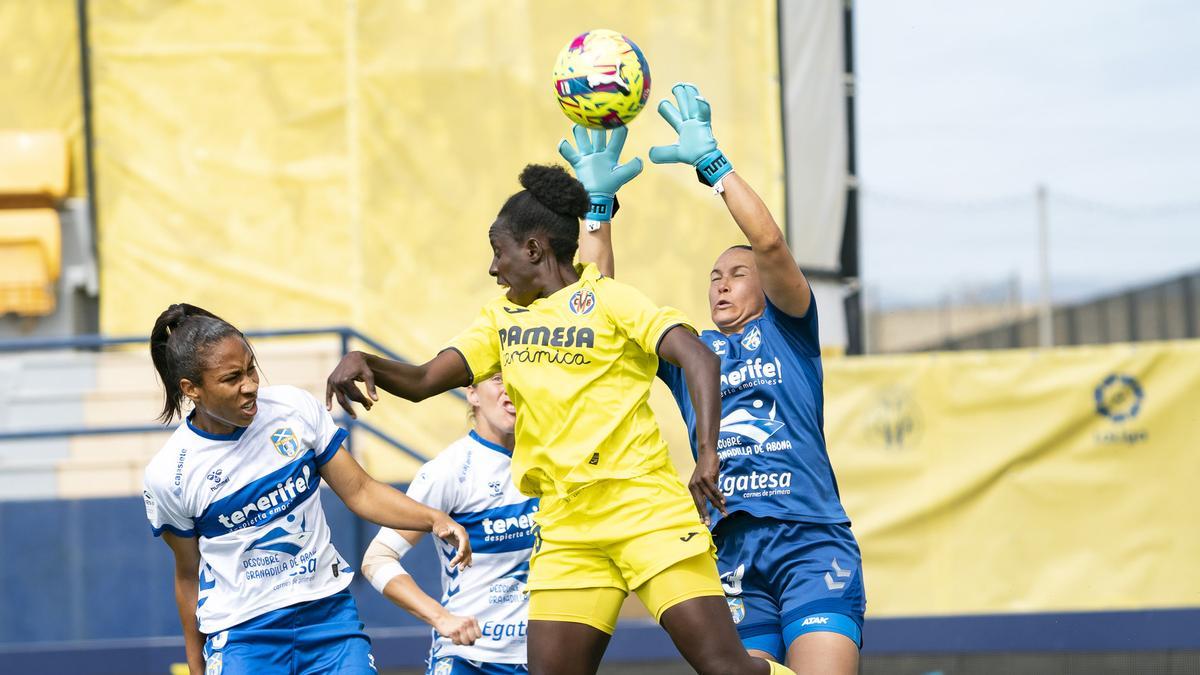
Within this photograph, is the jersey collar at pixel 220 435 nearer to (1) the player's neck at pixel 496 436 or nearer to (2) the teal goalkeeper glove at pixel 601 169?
(1) the player's neck at pixel 496 436

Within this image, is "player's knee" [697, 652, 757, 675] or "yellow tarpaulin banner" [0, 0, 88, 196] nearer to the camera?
"player's knee" [697, 652, 757, 675]

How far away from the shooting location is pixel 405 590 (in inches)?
181

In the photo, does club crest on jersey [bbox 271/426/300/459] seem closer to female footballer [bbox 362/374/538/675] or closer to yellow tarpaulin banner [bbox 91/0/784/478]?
female footballer [bbox 362/374/538/675]

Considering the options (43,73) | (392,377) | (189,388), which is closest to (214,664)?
(189,388)

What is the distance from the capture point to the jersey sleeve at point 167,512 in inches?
170

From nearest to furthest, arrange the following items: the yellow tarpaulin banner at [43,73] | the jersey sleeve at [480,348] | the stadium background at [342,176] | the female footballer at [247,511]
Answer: the jersey sleeve at [480,348]
the female footballer at [247,511]
the stadium background at [342,176]
the yellow tarpaulin banner at [43,73]

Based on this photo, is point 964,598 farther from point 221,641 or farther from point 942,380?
point 221,641

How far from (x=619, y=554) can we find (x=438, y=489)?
1.14 metres

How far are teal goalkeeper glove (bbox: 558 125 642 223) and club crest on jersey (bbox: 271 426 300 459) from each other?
1262 millimetres

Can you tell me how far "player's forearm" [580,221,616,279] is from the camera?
4621 mm

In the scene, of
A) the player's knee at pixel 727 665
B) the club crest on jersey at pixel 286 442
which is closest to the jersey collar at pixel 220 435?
the club crest on jersey at pixel 286 442

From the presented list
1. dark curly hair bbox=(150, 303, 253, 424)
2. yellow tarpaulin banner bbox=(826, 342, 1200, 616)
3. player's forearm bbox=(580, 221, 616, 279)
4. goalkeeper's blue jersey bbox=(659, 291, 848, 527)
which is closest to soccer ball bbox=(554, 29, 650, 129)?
player's forearm bbox=(580, 221, 616, 279)

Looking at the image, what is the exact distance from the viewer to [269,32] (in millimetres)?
10562

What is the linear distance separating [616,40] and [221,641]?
2.41 m
